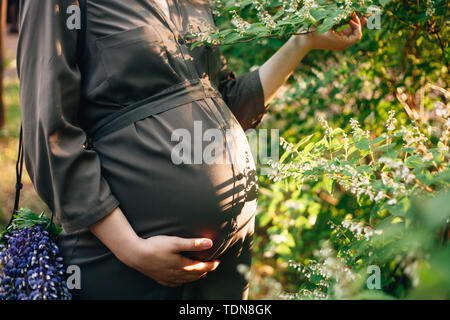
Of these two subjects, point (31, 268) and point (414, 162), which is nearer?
point (414, 162)

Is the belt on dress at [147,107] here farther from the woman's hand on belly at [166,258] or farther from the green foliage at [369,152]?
the woman's hand on belly at [166,258]

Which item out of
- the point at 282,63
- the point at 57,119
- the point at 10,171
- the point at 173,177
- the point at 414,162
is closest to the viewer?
the point at 414,162

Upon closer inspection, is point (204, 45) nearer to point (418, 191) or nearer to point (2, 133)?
point (418, 191)

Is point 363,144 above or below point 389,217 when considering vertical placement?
above

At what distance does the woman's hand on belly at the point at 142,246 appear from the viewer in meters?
1.17

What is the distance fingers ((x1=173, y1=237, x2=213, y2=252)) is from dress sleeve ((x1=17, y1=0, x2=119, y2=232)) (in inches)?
9.1

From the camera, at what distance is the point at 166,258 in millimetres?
1185

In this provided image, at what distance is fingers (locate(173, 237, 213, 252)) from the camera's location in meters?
1.18

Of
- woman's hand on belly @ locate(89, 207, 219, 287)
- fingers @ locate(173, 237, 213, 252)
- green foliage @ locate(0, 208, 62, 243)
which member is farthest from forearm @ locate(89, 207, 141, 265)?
green foliage @ locate(0, 208, 62, 243)

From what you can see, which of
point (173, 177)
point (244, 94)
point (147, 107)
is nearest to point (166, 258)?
point (173, 177)

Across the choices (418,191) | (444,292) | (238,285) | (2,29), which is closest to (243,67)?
(238,285)

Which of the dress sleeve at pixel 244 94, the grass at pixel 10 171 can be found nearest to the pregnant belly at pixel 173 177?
the dress sleeve at pixel 244 94

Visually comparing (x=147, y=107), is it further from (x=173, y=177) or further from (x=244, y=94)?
(x=244, y=94)

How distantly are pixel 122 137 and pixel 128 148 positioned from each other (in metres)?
0.04
